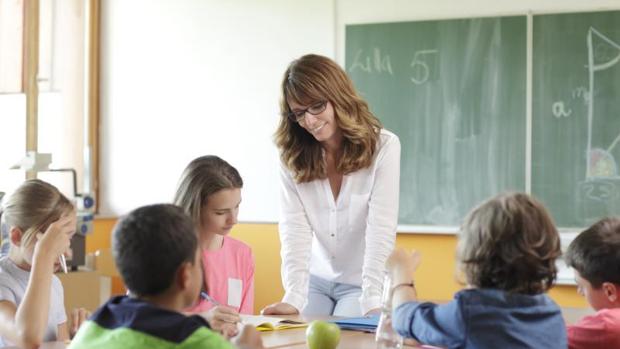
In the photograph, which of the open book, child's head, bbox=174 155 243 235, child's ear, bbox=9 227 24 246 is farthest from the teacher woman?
child's ear, bbox=9 227 24 246

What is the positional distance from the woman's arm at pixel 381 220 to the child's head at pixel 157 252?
1.29 metres

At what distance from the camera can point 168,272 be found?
1561 mm

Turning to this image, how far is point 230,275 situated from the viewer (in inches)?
111

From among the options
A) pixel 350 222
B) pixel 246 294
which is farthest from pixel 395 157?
pixel 246 294

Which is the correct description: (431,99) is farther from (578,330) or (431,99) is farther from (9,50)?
(578,330)

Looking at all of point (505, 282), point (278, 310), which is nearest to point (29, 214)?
point (278, 310)

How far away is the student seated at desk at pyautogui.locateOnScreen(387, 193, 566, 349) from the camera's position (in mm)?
1770

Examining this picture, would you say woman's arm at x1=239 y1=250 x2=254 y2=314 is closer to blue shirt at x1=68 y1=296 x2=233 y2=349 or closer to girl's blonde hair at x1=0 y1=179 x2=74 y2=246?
girl's blonde hair at x1=0 y1=179 x2=74 y2=246

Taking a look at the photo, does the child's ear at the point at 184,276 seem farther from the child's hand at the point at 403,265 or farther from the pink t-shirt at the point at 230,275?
the pink t-shirt at the point at 230,275

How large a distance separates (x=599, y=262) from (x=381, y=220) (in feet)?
2.69

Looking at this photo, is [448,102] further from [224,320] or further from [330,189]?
[224,320]

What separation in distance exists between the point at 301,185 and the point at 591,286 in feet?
3.53

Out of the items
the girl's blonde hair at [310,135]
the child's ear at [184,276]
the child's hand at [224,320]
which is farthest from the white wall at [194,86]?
the child's ear at [184,276]

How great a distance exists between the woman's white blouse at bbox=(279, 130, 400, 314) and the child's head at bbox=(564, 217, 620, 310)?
715mm
